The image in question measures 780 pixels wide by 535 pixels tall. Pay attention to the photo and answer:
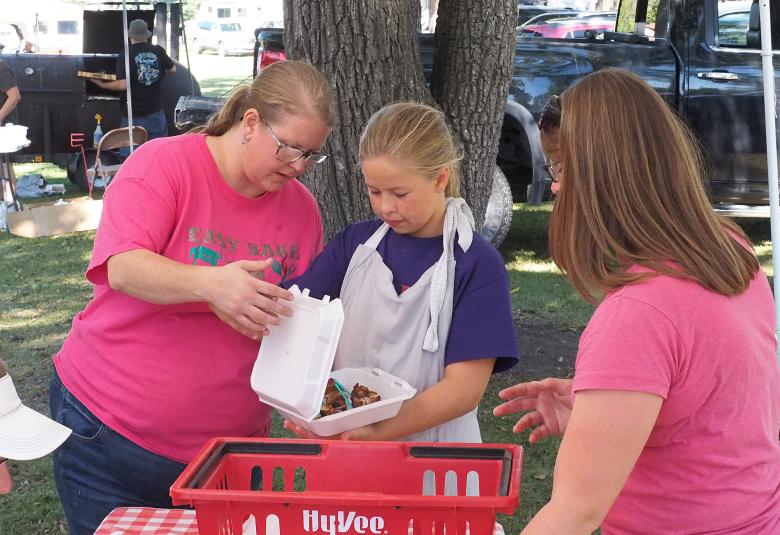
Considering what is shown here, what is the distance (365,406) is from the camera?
1965mm

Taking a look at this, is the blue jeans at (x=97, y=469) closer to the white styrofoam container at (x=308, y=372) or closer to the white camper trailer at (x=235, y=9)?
the white styrofoam container at (x=308, y=372)

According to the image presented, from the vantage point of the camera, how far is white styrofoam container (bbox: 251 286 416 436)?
1893 mm

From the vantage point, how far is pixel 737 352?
1.53m

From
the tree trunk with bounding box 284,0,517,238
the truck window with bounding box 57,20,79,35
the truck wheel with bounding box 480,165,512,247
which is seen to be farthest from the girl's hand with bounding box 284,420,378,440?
the truck window with bounding box 57,20,79,35

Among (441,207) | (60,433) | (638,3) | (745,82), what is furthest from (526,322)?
(60,433)

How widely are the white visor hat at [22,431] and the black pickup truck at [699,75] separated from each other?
542 cm

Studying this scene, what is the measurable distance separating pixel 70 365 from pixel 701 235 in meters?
1.46

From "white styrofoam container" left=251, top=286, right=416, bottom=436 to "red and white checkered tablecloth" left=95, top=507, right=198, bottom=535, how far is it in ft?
1.09

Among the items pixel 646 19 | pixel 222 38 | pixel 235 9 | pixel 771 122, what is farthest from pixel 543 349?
pixel 235 9

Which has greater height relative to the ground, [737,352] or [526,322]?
[737,352]

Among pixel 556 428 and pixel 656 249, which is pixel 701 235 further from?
pixel 556 428

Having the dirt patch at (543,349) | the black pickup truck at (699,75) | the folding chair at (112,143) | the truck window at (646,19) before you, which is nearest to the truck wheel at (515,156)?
the black pickup truck at (699,75)

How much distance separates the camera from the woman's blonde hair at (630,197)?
1.56m

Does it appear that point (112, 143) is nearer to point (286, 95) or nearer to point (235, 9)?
point (286, 95)
